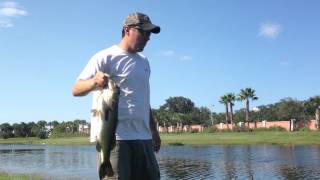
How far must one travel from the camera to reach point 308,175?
29.5 m

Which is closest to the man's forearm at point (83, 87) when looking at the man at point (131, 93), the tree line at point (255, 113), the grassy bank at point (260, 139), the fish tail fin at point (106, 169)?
the man at point (131, 93)

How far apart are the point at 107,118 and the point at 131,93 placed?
893mm

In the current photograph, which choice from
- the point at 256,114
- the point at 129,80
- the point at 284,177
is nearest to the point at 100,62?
the point at 129,80

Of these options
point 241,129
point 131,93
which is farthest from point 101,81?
point 241,129

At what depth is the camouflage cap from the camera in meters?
6.01

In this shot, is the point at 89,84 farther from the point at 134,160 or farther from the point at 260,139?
the point at 260,139

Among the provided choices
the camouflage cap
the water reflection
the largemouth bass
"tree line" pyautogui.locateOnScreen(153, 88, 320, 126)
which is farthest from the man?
"tree line" pyautogui.locateOnScreen(153, 88, 320, 126)

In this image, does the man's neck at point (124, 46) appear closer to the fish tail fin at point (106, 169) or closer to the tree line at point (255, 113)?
the fish tail fin at point (106, 169)

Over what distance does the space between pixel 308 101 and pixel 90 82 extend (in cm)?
11646

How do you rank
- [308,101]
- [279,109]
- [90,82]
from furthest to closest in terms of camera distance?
[279,109]
[308,101]
[90,82]

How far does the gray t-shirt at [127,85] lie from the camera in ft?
19.4

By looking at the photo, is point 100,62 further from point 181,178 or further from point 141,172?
point 181,178

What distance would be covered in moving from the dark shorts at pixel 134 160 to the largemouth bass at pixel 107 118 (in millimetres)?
268

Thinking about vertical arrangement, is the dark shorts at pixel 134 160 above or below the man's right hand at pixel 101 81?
below
